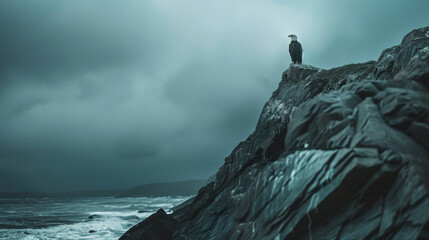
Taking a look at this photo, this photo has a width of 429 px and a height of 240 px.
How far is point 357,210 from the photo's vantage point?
25.2 ft

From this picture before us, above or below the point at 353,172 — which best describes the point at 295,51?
above

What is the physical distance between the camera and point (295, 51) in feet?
102

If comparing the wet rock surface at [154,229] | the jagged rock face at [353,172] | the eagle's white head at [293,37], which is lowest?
the wet rock surface at [154,229]

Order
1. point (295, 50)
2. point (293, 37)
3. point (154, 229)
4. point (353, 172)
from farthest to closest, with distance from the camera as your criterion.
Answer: point (293, 37)
point (295, 50)
point (154, 229)
point (353, 172)

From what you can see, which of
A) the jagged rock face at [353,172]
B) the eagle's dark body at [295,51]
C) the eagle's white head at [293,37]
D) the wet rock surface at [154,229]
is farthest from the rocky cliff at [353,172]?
the eagle's white head at [293,37]

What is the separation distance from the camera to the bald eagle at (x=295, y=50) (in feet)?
102

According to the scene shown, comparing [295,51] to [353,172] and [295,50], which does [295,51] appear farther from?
[353,172]

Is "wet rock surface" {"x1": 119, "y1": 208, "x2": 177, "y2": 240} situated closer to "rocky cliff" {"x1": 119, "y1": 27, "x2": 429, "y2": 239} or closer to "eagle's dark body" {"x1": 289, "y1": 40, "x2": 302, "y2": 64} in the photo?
"rocky cliff" {"x1": 119, "y1": 27, "x2": 429, "y2": 239}

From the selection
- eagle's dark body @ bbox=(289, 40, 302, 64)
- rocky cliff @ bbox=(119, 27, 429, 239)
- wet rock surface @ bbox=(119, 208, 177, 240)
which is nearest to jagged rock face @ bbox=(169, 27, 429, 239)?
rocky cliff @ bbox=(119, 27, 429, 239)

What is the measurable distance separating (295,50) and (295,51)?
106 millimetres

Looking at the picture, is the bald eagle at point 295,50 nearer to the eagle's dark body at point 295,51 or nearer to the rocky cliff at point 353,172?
the eagle's dark body at point 295,51

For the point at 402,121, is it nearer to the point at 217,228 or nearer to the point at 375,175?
the point at 375,175

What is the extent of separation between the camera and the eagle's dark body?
31.0m

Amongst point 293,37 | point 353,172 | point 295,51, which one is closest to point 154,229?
point 353,172
